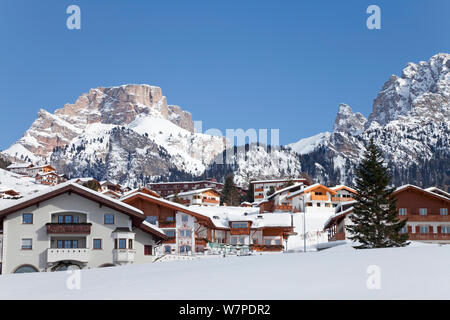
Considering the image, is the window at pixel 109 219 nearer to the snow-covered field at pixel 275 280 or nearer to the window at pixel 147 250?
the window at pixel 147 250

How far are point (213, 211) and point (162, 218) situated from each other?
3949 cm

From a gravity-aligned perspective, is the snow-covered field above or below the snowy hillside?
below

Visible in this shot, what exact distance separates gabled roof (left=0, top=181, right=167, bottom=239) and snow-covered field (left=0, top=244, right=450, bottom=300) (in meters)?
27.3

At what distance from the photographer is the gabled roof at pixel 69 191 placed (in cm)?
4531

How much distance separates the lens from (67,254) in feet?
149

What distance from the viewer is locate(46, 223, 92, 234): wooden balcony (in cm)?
4550

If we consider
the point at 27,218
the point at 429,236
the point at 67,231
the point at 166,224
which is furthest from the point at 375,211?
the point at 27,218

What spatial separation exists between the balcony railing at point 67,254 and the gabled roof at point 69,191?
14.6 feet

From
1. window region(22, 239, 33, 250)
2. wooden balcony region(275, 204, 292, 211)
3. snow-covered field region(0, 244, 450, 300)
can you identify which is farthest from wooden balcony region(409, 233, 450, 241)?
snow-covered field region(0, 244, 450, 300)

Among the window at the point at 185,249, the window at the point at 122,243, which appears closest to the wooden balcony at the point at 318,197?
the window at the point at 185,249

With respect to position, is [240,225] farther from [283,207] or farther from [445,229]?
[445,229]

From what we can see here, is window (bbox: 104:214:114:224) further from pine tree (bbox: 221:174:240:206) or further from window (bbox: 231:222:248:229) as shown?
pine tree (bbox: 221:174:240:206)
